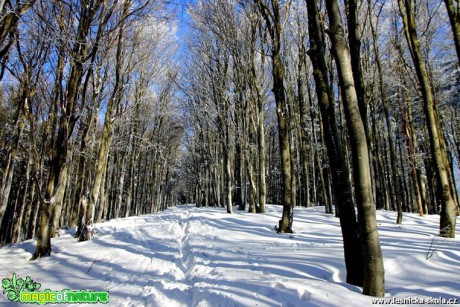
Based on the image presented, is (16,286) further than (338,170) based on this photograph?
Yes

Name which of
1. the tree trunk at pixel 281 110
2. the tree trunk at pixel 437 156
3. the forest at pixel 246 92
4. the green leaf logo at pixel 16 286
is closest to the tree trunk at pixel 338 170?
the forest at pixel 246 92

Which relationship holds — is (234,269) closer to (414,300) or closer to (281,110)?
(414,300)

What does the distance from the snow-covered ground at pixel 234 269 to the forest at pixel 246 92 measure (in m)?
0.63

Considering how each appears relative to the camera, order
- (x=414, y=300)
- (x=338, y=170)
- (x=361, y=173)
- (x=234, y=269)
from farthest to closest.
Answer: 1. (x=234, y=269)
2. (x=338, y=170)
3. (x=361, y=173)
4. (x=414, y=300)

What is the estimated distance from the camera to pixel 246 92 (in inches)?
670

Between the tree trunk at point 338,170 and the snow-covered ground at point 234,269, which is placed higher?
the tree trunk at point 338,170

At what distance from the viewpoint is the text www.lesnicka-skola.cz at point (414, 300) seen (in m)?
2.87

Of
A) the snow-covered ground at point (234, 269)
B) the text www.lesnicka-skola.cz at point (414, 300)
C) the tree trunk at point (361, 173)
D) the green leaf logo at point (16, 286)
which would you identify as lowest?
the green leaf logo at point (16, 286)

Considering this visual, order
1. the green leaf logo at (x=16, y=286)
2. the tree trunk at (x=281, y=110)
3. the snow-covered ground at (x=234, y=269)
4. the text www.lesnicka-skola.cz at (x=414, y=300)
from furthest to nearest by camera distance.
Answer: the tree trunk at (x=281, y=110) → the green leaf logo at (x=16, y=286) → the snow-covered ground at (x=234, y=269) → the text www.lesnicka-skola.cz at (x=414, y=300)

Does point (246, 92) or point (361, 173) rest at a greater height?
point (246, 92)

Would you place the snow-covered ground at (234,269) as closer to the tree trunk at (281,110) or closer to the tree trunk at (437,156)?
the tree trunk at (281,110)

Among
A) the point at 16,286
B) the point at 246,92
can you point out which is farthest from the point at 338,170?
the point at 246,92

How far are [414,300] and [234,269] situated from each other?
9.30 ft

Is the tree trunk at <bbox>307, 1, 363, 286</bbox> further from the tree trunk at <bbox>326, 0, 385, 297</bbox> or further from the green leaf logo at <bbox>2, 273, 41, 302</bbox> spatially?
the green leaf logo at <bbox>2, 273, 41, 302</bbox>
